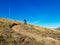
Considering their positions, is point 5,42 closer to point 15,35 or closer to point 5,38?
point 5,38

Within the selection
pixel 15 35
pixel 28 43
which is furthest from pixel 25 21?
pixel 28 43

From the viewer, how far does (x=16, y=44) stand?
21.1m

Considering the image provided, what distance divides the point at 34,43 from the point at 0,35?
17.1ft

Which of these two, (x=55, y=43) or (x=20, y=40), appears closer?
(x=20, y=40)

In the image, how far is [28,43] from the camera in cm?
2147

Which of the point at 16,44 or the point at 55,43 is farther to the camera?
the point at 55,43

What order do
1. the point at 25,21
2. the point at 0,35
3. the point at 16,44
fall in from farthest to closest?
the point at 25,21, the point at 0,35, the point at 16,44

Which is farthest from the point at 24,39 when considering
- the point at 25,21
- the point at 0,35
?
the point at 25,21

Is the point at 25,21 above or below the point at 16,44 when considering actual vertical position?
above

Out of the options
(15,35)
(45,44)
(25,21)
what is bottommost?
(45,44)

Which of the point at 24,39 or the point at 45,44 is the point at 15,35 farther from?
the point at 45,44

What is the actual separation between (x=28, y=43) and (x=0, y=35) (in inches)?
176

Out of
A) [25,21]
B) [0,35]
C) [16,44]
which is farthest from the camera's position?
[25,21]

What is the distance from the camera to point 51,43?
2327 centimetres
